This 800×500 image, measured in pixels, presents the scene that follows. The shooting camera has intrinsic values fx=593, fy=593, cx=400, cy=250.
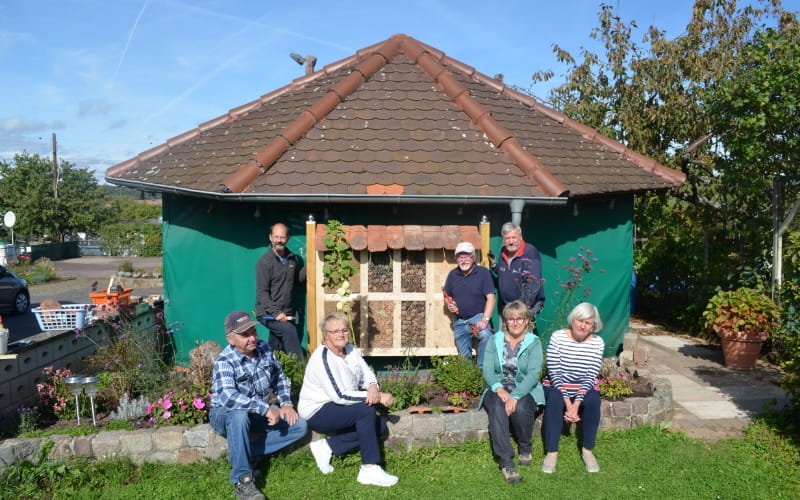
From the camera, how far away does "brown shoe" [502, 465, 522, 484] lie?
4.58 m

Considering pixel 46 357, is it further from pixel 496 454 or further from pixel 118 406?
pixel 496 454

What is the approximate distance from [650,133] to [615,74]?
157 cm

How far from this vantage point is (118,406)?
544 cm

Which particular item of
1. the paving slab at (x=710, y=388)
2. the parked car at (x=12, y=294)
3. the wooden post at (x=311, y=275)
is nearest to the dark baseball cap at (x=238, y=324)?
the wooden post at (x=311, y=275)

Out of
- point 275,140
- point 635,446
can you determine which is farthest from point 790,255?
point 275,140

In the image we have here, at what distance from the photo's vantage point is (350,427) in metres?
4.77

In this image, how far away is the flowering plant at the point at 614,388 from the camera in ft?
18.5

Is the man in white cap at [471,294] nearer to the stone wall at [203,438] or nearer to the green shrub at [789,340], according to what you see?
the stone wall at [203,438]

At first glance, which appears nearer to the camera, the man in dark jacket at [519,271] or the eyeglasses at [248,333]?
the eyeglasses at [248,333]

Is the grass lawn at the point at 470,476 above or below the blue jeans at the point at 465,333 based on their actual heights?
below

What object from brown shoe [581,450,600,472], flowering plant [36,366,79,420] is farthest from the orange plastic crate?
brown shoe [581,450,600,472]

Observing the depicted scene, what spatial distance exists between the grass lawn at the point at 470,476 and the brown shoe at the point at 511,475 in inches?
1.4

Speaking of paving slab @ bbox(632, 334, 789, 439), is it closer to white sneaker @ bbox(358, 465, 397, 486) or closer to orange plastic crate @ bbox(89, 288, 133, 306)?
white sneaker @ bbox(358, 465, 397, 486)

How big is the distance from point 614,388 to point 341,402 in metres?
2.71
